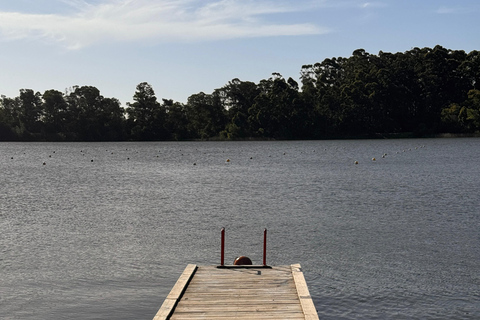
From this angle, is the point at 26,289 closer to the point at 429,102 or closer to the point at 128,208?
the point at 128,208

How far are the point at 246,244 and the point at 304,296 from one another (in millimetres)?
9281

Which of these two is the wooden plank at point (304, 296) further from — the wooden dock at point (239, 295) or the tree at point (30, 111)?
the tree at point (30, 111)

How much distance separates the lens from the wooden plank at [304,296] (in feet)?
36.2

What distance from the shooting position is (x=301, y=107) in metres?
164

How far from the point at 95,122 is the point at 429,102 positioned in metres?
95.5

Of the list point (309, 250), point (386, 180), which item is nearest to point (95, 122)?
point (386, 180)

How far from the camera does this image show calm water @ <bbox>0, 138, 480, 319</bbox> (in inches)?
591

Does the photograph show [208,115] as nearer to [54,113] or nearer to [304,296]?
[54,113]

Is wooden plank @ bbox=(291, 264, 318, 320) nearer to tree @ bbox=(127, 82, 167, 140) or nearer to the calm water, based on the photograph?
the calm water

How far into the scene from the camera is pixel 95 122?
184625 millimetres

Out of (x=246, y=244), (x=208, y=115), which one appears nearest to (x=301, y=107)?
(x=208, y=115)

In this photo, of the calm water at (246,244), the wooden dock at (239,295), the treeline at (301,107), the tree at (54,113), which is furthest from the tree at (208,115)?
the wooden dock at (239,295)

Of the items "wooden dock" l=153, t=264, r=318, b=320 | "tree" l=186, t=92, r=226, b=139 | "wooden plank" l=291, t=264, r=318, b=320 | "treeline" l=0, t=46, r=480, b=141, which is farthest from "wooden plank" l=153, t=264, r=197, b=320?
"tree" l=186, t=92, r=226, b=139

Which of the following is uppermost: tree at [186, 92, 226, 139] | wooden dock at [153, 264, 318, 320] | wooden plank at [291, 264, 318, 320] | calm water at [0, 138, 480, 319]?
tree at [186, 92, 226, 139]
